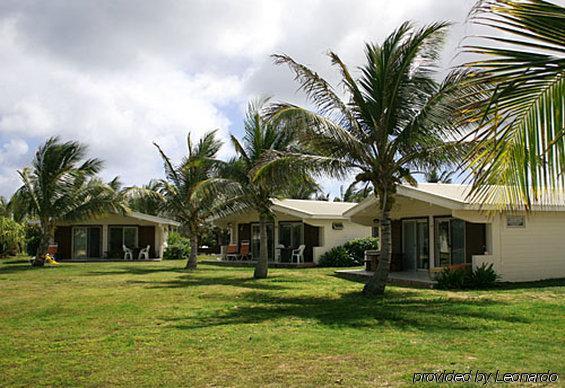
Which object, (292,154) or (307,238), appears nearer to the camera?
(292,154)

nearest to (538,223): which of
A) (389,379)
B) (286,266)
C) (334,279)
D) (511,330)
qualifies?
(334,279)

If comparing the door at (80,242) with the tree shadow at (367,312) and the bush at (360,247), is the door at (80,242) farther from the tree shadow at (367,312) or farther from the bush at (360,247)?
the tree shadow at (367,312)

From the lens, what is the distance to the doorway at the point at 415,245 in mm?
19359

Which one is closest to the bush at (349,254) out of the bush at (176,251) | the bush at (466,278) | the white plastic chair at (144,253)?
the bush at (466,278)

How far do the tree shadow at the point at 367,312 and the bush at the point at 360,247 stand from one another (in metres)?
11.9

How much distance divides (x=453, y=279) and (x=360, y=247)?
10.0 meters

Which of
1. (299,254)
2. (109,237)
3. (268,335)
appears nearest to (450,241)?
(299,254)

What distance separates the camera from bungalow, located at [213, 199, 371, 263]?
24781 millimetres

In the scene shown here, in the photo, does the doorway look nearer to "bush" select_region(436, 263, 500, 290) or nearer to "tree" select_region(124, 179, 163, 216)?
"bush" select_region(436, 263, 500, 290)

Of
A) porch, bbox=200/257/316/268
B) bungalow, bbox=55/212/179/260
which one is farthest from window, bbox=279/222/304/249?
bungalow, bbox=55/212/179/260

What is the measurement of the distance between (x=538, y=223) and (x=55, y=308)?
13.5 metres

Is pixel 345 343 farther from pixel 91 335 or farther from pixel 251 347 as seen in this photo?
pixel 91 335

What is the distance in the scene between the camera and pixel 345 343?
7.30 metres

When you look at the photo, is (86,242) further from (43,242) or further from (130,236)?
(43,242)
